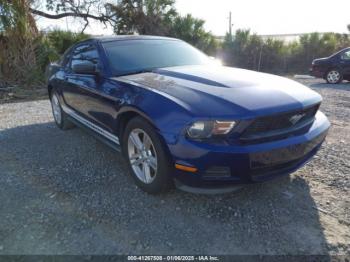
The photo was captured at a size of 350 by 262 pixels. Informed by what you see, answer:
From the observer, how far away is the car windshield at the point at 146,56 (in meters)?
3.65

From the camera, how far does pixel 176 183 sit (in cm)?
276

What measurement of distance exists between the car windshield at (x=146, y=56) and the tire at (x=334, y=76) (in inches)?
352

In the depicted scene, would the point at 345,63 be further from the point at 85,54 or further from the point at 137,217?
the point at 137,217

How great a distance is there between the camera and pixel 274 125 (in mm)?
2590

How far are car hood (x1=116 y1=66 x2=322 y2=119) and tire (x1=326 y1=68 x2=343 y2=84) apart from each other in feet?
31.0

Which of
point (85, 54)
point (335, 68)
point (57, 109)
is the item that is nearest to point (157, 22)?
point (335, 68)

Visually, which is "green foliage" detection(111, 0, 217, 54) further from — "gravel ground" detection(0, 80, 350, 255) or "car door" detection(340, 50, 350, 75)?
"gravel ground" detection(0, 80, 350, 255)

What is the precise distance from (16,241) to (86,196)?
0.77 metres

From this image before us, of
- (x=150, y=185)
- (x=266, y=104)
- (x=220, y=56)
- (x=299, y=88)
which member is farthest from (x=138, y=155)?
(x=220, y=56)

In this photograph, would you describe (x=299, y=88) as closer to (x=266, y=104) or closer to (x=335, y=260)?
(x=266, y=104)

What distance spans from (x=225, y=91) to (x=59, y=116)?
11.9 ft

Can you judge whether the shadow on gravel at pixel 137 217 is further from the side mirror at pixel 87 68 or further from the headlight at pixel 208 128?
the side mirror at pixel 87 68

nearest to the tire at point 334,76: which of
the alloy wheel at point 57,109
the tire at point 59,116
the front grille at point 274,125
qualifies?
the front grille at point 274,125

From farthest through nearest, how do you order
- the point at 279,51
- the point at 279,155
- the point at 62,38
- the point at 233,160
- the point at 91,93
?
the point at 279,51 < the point at 62,38 < the point at 91,93 < the point at 279,155 < the point at 233,160
